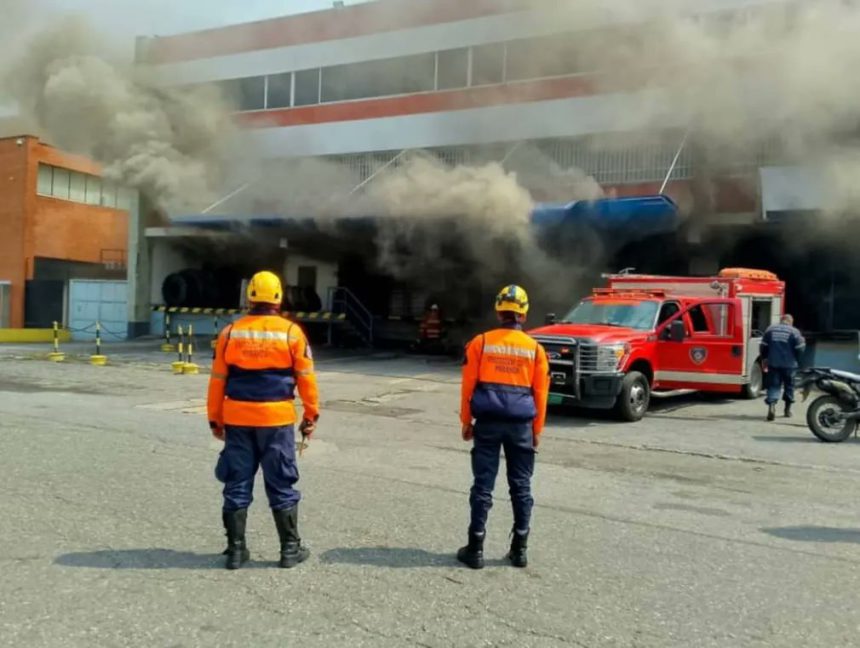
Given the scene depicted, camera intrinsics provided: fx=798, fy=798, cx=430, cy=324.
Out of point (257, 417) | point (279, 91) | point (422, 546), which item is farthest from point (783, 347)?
point (279, 91)

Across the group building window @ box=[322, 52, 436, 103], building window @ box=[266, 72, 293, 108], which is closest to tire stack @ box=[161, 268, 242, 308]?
building window @ box=[266, 72, 293, 108]

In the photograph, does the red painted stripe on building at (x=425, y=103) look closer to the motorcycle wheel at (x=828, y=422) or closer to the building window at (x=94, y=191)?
the motorcycle wheel at (x=828, y=422)

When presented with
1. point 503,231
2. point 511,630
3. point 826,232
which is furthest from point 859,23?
point 511,630

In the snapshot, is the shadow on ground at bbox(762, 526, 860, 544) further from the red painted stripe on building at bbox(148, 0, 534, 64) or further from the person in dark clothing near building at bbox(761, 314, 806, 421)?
the red painted stripe on building at bbox(148, 0, 534, 64)

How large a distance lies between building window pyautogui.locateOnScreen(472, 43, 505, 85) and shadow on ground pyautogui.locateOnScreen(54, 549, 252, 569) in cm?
1788

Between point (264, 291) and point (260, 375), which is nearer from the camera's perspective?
point (260, 375)

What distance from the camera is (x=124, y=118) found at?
901 inches

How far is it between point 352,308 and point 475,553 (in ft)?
67.9

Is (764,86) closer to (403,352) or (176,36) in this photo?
(403,352)

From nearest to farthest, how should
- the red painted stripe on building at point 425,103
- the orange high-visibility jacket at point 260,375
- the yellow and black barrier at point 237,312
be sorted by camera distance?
the orange high-visibility jacket at point 260,375
the red painted stripe on building at point 425,103
the yellow and black barrier at point 237,312

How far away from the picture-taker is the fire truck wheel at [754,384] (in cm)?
1292

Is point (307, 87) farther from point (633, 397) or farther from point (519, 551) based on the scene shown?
point (519, 551)

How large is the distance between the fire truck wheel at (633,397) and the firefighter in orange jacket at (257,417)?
7.11 meters

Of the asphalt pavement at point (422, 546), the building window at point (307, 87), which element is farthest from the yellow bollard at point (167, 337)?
the asphalt pavement at point (422, 546)
